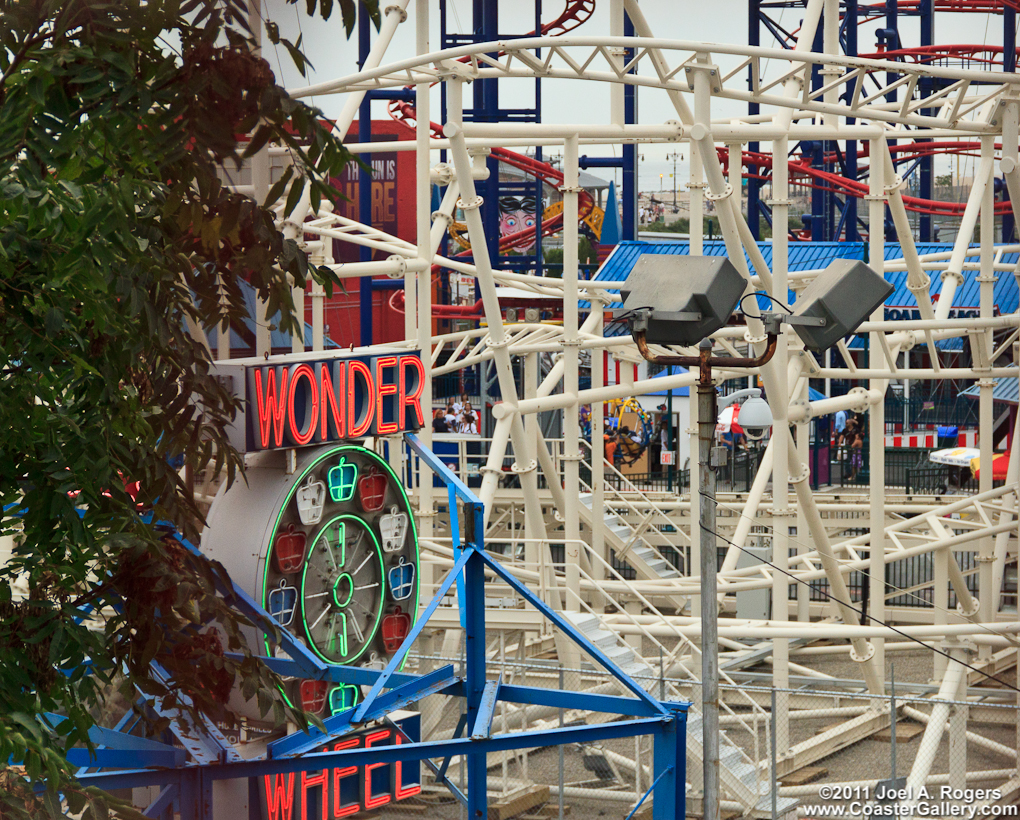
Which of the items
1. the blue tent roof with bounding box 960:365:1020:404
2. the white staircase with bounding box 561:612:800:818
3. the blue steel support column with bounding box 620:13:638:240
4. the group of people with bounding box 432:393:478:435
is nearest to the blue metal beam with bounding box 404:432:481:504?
the white staircase with bounding box 561:612:800:818

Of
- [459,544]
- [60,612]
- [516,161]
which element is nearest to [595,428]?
[459,544]

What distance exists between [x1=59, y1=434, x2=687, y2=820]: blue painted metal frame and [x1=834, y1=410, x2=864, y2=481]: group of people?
2304cm

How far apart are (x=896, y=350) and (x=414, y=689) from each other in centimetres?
1244

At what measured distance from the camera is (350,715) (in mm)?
7719

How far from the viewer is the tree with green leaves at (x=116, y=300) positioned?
10.6 feet

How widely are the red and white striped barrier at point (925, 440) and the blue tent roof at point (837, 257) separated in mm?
3425

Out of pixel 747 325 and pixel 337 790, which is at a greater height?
pixel 747 325

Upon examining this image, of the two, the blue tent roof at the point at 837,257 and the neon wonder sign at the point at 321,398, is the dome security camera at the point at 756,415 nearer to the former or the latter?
the neon wonder sign at the point at 321,398

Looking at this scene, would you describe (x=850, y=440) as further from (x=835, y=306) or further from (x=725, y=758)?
(x=835, y=306)

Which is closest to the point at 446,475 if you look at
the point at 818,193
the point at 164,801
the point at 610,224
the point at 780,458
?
the point at 164,801

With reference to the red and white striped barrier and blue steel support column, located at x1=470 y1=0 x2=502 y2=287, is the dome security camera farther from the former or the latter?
the red and white striped barrier

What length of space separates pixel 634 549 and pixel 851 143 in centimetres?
1697

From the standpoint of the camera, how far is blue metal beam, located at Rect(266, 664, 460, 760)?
7.37m

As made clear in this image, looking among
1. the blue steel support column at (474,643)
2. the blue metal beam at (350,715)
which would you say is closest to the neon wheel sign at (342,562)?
the blue metal beam at (350,715)
